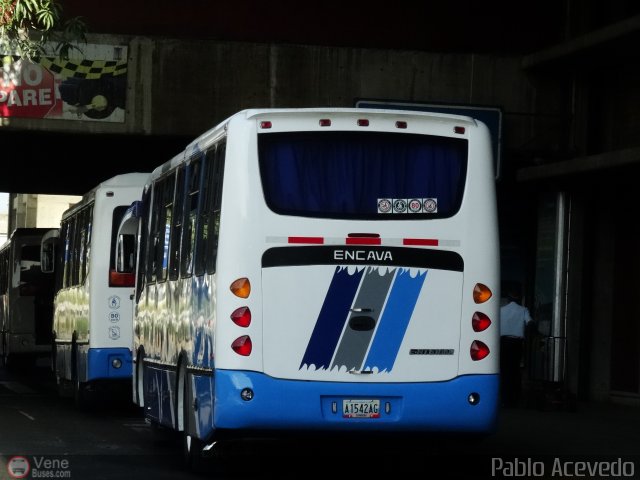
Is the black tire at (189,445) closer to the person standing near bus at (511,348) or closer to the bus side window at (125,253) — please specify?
the bus side window at (125,253)

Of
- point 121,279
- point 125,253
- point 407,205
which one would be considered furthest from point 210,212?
point 121,279

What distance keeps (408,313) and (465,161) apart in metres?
1.34

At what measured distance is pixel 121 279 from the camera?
20.3 metres

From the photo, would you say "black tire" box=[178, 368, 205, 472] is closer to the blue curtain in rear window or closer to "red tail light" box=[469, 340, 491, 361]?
the blue curtain in rear window

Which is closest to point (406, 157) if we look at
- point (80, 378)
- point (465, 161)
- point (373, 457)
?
point (465, 161)

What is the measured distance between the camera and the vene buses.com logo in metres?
12.2

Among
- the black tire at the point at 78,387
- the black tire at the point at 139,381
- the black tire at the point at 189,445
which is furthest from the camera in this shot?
the black tire at the point at 78,387

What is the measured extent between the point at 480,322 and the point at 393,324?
0.71 metres

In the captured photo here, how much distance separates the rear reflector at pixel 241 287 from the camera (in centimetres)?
1150

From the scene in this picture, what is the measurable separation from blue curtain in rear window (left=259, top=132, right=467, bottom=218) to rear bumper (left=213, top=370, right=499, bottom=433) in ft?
4.37

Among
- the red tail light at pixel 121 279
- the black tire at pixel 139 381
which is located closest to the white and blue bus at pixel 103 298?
the red tail light at pixel 121 279

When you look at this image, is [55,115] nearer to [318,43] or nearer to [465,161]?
[318,43]

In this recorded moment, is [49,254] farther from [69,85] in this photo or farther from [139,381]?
[139,381]

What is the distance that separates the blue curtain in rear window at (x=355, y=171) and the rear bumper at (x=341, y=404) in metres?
1.33
